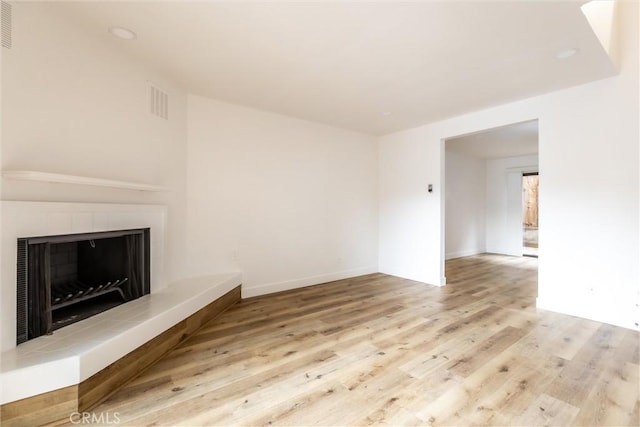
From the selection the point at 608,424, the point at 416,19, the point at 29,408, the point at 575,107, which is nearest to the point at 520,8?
the point at 416,19

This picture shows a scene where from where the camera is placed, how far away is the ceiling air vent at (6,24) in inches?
64.5

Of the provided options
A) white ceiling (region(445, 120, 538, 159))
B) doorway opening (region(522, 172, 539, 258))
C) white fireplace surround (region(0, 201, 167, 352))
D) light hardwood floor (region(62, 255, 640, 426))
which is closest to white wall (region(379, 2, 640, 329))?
light hardwood floor (region(62, 255, 640, 426))

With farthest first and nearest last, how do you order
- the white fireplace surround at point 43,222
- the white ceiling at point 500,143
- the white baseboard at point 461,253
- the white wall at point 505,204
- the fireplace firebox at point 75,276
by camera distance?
the white wall at point 505,204 → the white baseboard at point 461,253 → the white ceiling at point 500,143 → the fireplace firebox at point 75,276 → the white fireplace surround at point 43,222

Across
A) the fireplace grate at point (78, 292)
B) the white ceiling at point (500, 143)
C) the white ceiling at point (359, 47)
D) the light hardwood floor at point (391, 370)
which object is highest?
the white ceiling at point (500, 143)

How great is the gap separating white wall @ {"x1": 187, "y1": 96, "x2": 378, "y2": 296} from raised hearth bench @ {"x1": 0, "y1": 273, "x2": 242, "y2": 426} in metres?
1.09

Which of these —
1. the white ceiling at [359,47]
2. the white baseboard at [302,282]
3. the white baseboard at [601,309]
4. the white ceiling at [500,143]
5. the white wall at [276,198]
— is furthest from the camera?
the white ceiling at [500,143]

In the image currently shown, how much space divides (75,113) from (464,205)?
7663 mm

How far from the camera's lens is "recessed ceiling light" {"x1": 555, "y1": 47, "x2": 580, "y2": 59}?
7.85 feet

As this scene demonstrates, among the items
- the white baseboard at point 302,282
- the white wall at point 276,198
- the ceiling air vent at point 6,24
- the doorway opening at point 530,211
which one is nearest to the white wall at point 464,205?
the doorway opening at point 530,211

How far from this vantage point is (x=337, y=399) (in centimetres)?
172

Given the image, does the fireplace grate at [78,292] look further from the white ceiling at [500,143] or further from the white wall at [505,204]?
the white wall at [505,204]

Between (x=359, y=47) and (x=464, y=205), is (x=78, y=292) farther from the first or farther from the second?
(x=464, y=205)

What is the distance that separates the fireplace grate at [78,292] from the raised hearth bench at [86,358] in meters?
0.17

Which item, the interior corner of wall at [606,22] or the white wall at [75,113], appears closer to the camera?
the white wall at [75,113]
